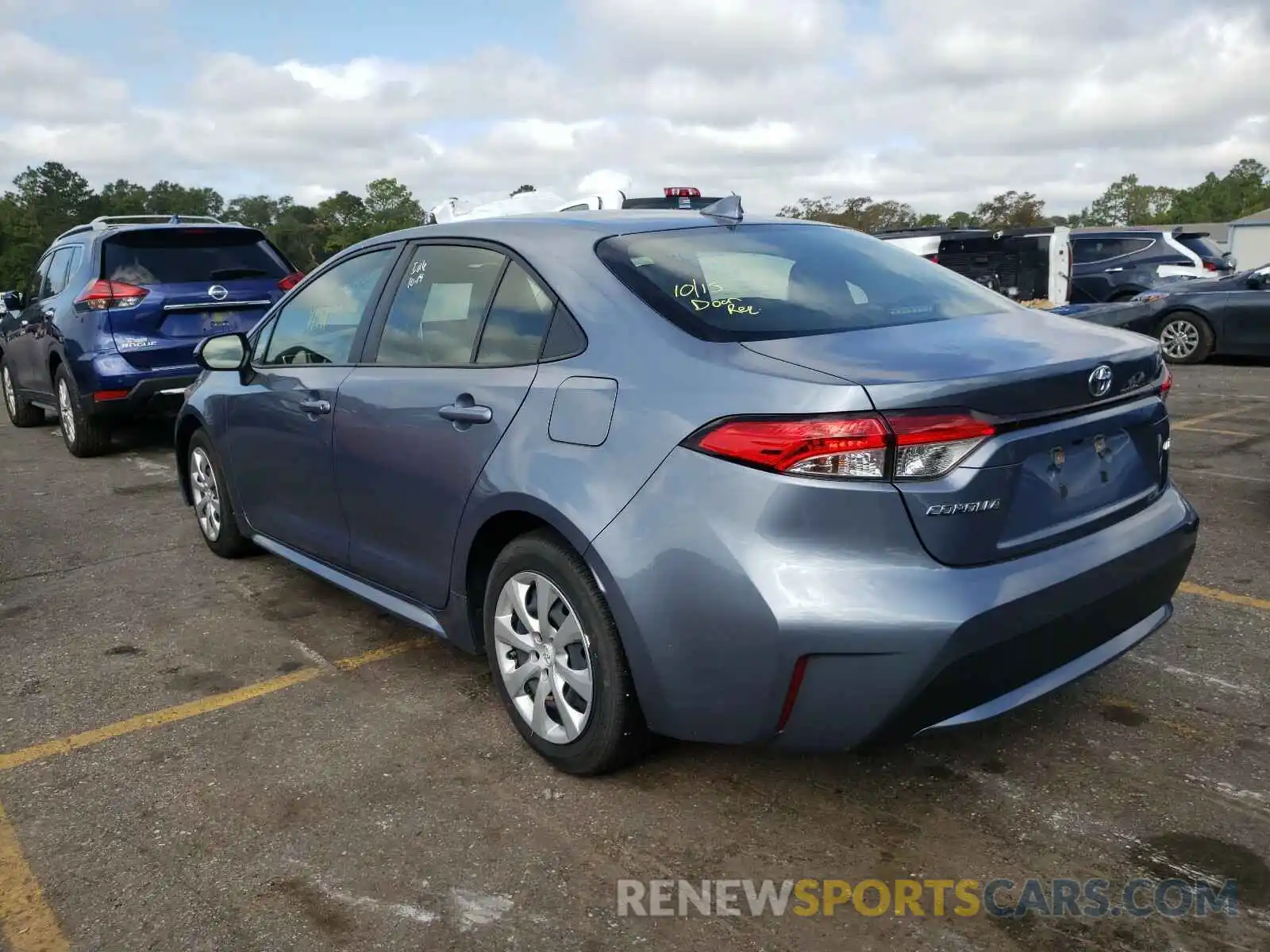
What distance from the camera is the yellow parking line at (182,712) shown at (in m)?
3.38

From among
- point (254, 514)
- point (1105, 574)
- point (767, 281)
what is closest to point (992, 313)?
point (767, 281)

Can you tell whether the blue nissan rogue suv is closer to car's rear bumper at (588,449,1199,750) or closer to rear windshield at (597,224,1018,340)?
rear windshield at (597,224,1018,340)

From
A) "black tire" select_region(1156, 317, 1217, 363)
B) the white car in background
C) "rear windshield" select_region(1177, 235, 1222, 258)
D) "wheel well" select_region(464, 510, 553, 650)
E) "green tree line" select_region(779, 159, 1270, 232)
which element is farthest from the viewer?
"green tree line" select_region(779, 159, 1270, 232)

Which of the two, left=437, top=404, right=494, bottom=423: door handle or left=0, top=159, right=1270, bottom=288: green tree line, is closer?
left=437, top=404, right=494, bottom=423: door handle

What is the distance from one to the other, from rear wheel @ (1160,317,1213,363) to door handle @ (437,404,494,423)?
36.5 feet

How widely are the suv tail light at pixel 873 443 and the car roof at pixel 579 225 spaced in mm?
1102

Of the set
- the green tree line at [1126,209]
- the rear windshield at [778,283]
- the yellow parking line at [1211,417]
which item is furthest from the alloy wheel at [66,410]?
the green tree line at [1126,209]

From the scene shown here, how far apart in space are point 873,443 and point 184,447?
425cm

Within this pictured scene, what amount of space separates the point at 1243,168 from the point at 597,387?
12939 centimetres

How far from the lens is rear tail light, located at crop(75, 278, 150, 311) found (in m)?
7.94

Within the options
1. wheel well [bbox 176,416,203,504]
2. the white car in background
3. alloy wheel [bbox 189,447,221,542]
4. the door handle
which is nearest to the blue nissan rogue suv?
wheel well [bbox 176,416,203,504]

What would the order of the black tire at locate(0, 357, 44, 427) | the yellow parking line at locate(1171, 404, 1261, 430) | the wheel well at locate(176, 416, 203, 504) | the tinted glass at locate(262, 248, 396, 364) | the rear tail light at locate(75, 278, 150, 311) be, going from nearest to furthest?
the tinted glass at locate(262, 248, 396, 364) → the wheel well at locate(176, 416, 203, 504) → the rear tail light at locate(75, 278, 150, 311) → the yellow parking line at locate(1171, 404, 1261, 430) → the black tire at locate(0, 357, 44, 427)

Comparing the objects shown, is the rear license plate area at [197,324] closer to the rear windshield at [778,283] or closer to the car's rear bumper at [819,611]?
the rear windshield at [778,283]

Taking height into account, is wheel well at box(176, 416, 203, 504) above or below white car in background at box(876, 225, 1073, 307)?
below
